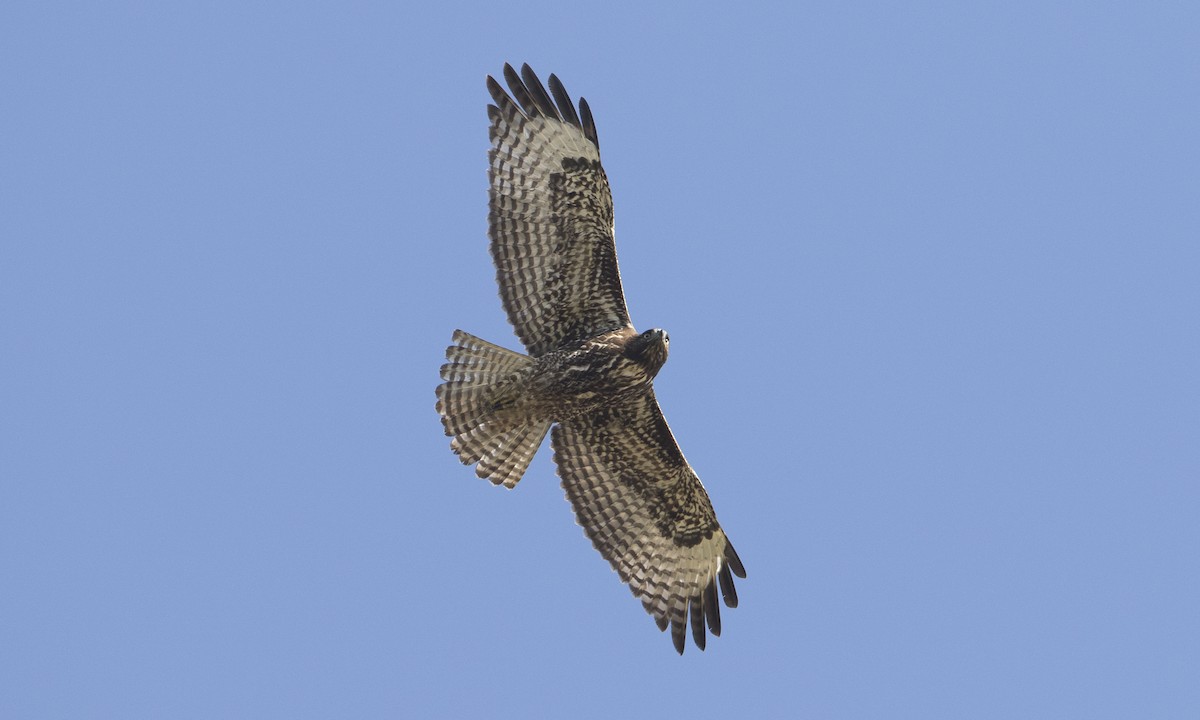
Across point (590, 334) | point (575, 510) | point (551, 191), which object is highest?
point (551, 191)

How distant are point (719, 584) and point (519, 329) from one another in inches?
103

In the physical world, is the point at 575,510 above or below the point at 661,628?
above

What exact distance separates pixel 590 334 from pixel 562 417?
2.24 feet

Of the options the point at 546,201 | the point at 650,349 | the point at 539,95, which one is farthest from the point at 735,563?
the point at 539,95

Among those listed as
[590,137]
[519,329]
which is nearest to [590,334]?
[519,329]

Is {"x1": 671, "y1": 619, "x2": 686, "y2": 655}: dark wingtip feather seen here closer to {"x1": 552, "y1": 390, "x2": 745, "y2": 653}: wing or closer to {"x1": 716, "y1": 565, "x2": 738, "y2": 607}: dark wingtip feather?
{"x1": 552, "y1": 390, "x2": 745, "y2": 653}: wing

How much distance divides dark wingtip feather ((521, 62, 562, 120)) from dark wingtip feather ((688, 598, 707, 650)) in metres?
3.94

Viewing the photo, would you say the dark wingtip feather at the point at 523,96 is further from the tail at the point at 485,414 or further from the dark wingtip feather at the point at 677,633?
the dark wingtip feather at the point at 677,633

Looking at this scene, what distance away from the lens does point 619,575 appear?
1515 centimetres

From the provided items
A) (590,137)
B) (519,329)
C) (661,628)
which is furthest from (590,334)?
(661,628)

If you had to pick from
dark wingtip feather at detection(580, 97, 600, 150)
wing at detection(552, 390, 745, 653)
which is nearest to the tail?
wing at detection(552, 390, 745, 653)

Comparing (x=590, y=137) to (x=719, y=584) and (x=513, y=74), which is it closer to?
(x=513, y=74)

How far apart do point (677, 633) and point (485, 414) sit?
92.2 inches

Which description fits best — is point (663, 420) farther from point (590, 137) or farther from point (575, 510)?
point (590, 137)
